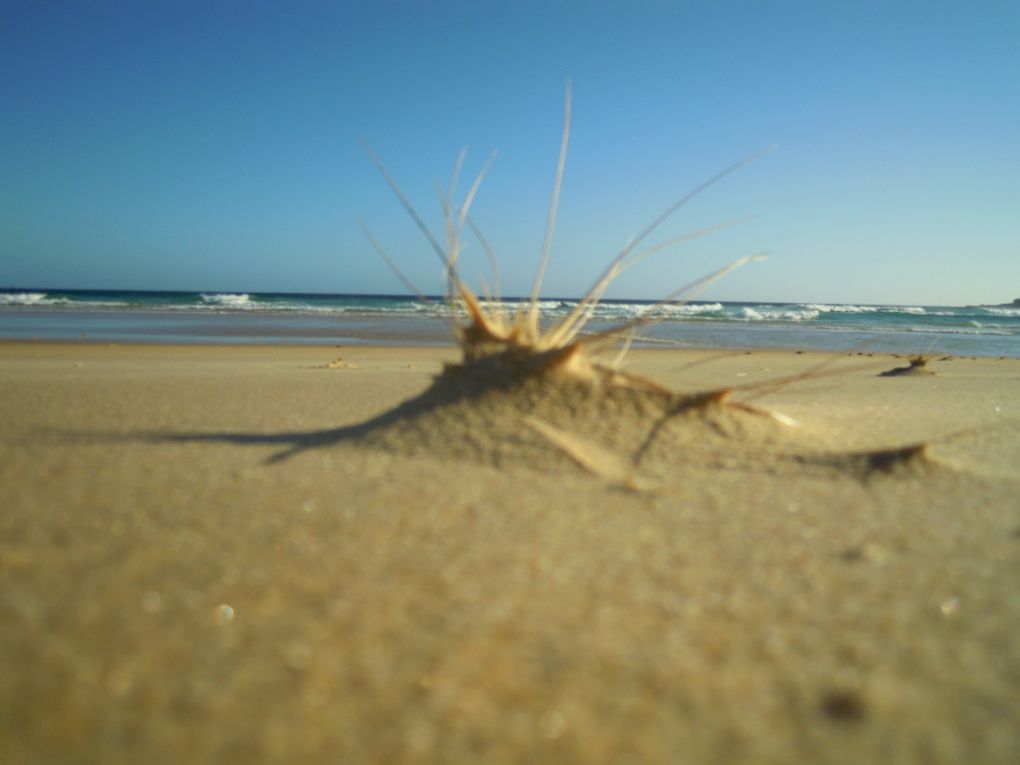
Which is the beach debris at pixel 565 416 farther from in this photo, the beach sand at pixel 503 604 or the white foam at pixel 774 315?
the white foam at pixel 774 315

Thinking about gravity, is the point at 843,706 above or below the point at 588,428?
below

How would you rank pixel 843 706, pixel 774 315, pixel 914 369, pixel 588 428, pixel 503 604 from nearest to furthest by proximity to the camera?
pixel 843 706 < pixel 503 604 < pixel 588 428 < pixel 914 369 < pixel 774 315

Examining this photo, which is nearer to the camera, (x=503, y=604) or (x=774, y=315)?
(x=503, y=604)

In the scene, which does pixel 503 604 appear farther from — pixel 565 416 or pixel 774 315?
pixel 774 315

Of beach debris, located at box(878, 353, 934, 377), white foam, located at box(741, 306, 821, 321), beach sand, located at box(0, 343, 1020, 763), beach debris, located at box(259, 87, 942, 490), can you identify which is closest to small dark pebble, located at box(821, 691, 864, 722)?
beach sand, located at box(0, 343, 1020, 763)

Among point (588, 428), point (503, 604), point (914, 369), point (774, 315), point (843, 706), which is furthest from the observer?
point (774, 315)

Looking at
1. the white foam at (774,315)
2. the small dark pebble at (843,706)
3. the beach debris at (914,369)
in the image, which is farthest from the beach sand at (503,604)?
the white foam at (774,315)

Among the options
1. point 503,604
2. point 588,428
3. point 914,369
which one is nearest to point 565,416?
point 588,428
